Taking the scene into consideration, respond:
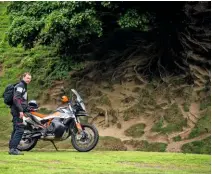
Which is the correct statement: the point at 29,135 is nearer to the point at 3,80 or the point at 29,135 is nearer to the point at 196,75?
the point at 196,75

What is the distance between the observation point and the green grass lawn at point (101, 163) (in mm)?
9109

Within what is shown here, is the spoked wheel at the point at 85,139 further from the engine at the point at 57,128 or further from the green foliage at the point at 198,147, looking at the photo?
the green foliage at the point at 198,147

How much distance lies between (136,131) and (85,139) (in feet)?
13.5

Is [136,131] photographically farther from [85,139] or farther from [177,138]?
[85,139]

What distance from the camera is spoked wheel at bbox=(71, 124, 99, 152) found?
482 inches

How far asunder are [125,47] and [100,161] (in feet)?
28.8

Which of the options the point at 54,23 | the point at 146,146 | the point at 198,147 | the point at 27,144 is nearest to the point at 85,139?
the point at 27,144

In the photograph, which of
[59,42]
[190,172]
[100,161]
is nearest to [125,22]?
[59,42]

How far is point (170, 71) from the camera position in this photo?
17.6 metres

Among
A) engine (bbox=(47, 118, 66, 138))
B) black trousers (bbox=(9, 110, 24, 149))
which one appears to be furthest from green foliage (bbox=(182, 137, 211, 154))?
black trousers (bbox=(9, 110, 24, 149))

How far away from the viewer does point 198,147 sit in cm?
1490

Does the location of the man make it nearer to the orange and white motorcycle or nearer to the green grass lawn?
the green grass lawn

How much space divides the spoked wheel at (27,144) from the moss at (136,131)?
4.43m

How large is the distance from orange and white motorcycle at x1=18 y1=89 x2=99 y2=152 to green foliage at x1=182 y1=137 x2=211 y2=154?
360 cm
